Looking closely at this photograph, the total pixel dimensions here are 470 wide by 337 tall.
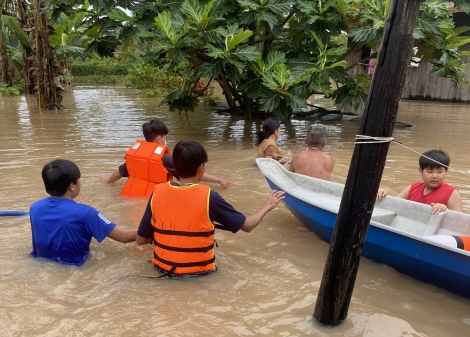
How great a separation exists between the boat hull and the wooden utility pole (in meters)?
0.76

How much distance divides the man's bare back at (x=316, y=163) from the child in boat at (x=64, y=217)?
2353 millimetres

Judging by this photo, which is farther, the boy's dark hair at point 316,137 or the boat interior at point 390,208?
the boy's dark hair at point 316,137

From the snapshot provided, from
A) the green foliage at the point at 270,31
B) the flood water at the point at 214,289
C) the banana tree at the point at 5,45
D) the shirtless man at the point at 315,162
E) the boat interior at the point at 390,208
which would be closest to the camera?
the flood water at the point at 214,289

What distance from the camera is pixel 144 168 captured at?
5.18m

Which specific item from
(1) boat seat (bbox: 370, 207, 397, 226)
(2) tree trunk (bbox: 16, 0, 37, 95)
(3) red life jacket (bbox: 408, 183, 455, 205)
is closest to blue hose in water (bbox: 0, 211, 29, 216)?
(1) boat seat (bbox: 370, 207, 397, 226)

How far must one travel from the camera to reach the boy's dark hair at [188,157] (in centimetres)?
315

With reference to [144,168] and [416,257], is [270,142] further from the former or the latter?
[416,257]

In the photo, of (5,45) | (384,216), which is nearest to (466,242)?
(384,216)

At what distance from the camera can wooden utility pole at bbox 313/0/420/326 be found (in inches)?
99.0

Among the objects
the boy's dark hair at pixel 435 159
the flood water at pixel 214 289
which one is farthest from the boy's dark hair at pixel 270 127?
the boy's dark hair at pixel 435 159

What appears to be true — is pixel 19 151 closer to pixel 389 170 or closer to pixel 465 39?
pixel 389 170

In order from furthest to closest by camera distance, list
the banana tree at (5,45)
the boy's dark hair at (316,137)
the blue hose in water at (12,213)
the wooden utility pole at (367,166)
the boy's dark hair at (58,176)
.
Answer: the banana tree at (5,45) < the boy's dark hair at (316,137) < the blue hose in water at (12,213) < the boy's dark hair at (58,176) < the wooden utility pole at (367,166)

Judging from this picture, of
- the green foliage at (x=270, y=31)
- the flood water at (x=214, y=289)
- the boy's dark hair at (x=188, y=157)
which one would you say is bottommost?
the flood water at (x=214, y=289)

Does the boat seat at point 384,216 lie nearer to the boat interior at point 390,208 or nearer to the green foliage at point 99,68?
the boat interior at point 390,208
